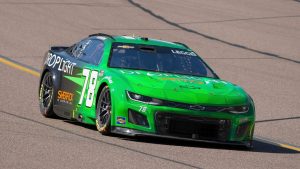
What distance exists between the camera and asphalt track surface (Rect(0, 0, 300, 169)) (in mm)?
9961

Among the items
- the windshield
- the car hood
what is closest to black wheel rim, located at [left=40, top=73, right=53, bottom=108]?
the windshield

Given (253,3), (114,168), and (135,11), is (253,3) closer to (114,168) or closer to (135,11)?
(135,11)

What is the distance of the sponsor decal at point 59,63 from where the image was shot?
13.0m

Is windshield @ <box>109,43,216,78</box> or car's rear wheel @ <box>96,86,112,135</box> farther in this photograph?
windshield @ <box>109,43,216,78</box>

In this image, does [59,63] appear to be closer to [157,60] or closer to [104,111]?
[157,60]

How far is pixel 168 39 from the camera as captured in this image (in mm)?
23875

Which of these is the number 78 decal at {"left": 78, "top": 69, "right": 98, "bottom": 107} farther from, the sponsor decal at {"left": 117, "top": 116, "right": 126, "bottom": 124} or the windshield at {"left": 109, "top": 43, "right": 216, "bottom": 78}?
the sponsor decal at {"left": 117, "top": 116, "right": 126, "bottom": 124}

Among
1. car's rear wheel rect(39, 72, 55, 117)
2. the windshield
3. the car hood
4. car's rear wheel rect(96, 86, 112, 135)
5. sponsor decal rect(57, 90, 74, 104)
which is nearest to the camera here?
the car hood

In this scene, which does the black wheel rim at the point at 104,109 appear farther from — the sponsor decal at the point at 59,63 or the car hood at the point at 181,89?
the sponsor decal at the point at 59,63

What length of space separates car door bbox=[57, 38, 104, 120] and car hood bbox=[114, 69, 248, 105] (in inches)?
21.7

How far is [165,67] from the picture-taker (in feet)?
40.9

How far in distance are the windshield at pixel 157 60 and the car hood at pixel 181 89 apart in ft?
1.35

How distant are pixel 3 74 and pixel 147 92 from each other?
6467 mm

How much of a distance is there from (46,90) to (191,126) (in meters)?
3.10
